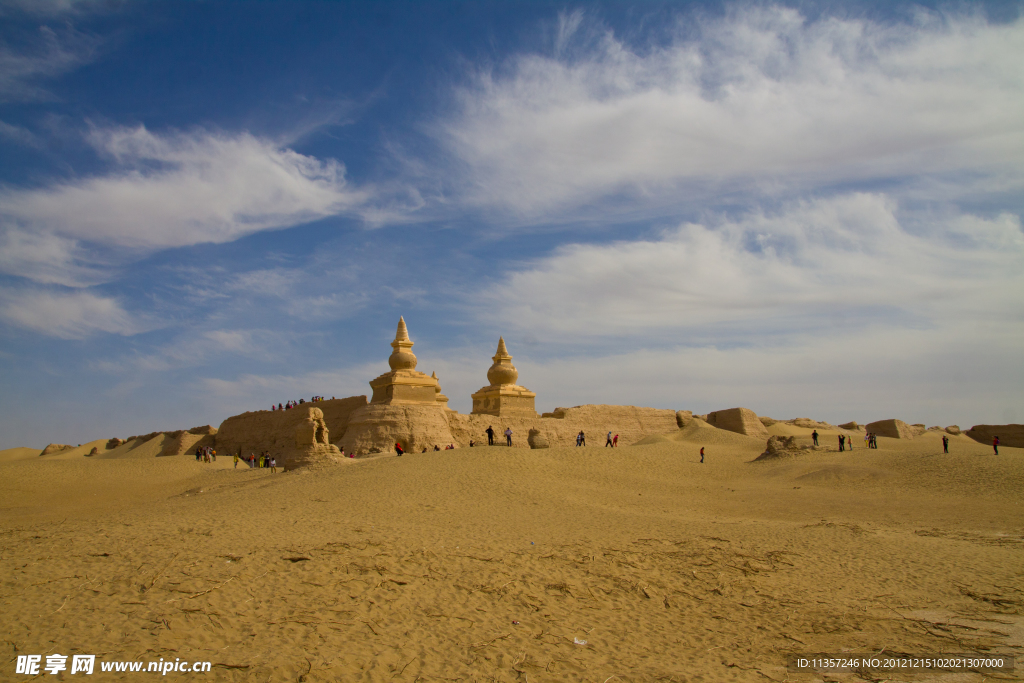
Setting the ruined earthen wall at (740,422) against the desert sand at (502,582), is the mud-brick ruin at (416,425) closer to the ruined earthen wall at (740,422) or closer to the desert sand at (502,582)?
the ruined earthen wall at (740,422)

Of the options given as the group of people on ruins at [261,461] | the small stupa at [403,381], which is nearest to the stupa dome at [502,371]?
the small stupa at [403,381]

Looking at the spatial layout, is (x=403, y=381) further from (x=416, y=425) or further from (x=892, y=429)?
(x=892, y=429)

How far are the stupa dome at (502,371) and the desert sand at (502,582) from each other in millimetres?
11855

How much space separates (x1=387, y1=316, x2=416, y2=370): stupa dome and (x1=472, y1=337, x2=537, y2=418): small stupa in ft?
14.2

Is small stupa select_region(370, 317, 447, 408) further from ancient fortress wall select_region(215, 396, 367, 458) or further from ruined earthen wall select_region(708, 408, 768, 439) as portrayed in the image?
ruined earthen wall select_region(708, 408, 768, 439)

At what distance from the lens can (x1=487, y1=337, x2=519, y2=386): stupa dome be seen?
27359 mm

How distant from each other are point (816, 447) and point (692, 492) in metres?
8.89

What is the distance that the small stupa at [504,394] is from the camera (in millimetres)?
26922

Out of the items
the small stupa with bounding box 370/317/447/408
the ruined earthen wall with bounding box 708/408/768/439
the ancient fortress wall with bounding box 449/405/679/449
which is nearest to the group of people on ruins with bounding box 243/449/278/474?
the small stupa with bounding box 370/317/447/408

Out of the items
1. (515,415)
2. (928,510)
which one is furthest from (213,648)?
(515,415)

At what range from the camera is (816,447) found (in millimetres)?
23438

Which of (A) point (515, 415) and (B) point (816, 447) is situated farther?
(A) point (515, 415)

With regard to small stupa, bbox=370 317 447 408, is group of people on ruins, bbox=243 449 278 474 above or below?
below

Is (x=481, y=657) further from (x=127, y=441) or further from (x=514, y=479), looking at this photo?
(x=127, y=441)
